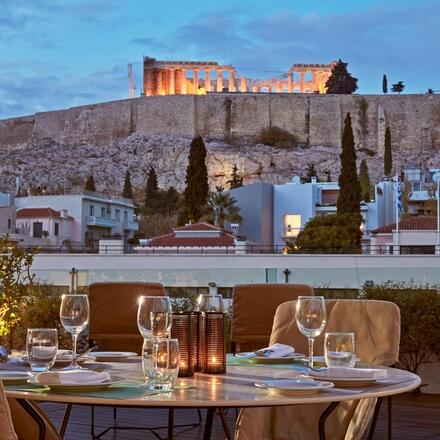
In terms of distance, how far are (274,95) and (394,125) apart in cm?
821

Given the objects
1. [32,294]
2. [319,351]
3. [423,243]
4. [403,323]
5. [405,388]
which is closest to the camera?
[405,388]

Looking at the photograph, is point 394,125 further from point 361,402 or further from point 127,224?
point 361,402

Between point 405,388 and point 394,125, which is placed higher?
point 394,125

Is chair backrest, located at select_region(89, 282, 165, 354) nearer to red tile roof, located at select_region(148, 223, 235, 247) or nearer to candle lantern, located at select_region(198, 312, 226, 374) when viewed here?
candle lantern, located at select_region(198, 312, 226, 374)

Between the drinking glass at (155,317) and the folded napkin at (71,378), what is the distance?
16 centimetres

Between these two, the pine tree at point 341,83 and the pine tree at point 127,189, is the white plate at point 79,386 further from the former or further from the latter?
the pine tree at point 341,83

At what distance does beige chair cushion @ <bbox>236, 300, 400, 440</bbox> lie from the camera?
254 centimetres

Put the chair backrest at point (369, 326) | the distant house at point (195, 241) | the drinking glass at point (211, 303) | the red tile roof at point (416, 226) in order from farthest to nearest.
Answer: the red tile roof at point (416, 226)
the distant house at point (195, 241)
the chair backrest at point (369, 326)
the drinking glass at point (211, 303)

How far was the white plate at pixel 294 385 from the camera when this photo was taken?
71.7 inches

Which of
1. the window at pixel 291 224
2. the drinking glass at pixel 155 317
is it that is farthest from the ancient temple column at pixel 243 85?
the drinking glass at pixel 155 317

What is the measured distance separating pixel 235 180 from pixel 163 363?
45096mm

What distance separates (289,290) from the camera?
4461 mm

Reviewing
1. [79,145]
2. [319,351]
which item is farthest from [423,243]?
[79,145]

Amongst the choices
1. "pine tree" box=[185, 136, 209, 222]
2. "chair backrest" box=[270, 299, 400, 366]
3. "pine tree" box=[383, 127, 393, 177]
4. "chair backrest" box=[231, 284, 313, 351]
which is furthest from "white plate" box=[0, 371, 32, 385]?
"pine tree" box=[383, 127, 393, 177]
